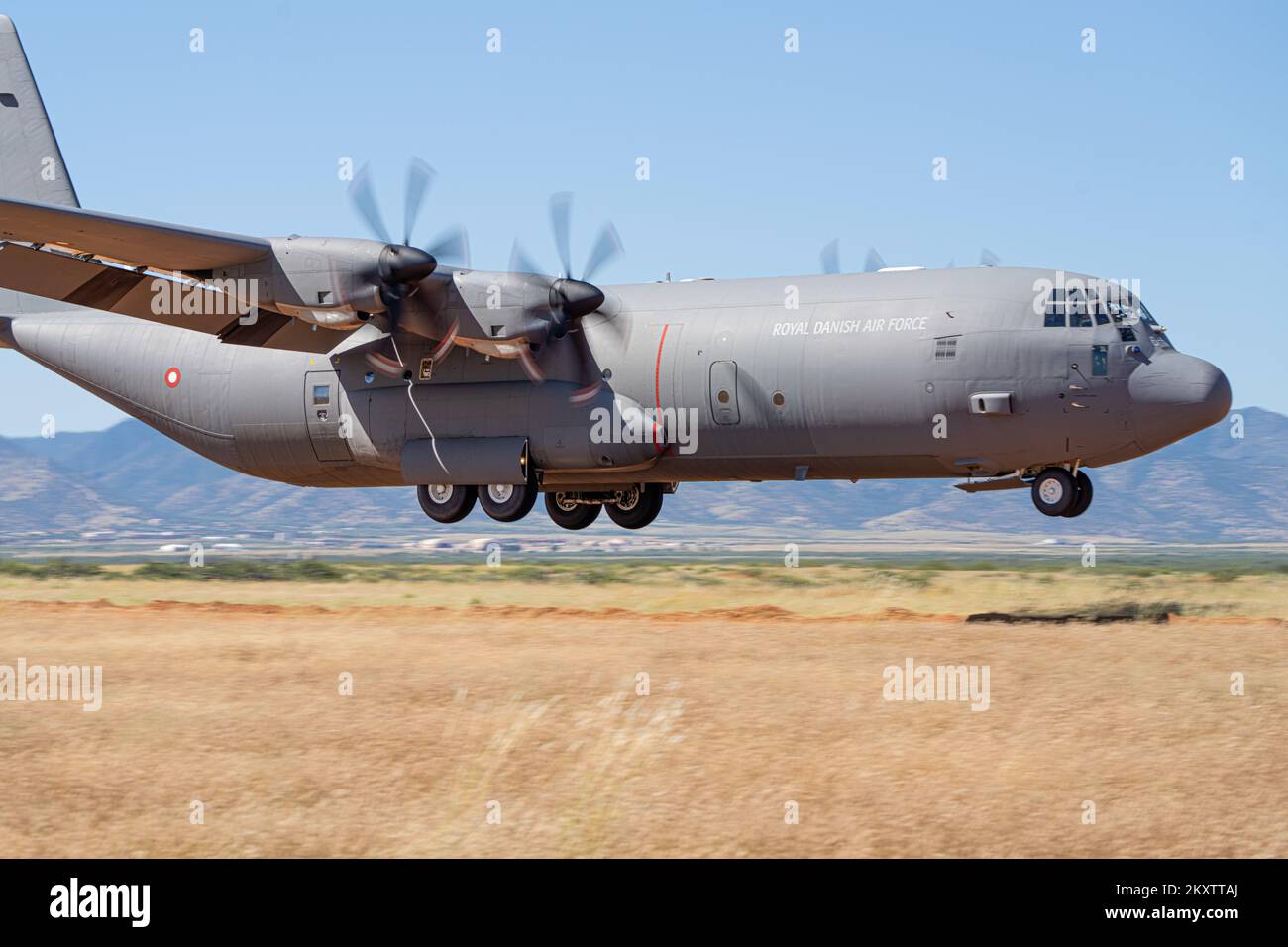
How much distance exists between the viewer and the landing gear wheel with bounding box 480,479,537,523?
26969 millimetres

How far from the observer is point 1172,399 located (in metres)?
22.7

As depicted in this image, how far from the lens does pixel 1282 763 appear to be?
16188 millimetres

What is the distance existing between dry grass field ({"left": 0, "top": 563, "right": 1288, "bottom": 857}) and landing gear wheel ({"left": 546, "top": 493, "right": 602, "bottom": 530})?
5237 mm

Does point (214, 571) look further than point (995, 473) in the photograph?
Yes

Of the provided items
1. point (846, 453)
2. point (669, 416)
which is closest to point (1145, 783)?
point (846, 453)

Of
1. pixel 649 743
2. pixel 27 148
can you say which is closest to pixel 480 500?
pixel 649 743

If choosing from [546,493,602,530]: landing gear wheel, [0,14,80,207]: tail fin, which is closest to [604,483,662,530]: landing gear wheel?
[546,493,602,530]: landing gear wheel

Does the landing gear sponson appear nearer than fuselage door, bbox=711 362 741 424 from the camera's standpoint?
No

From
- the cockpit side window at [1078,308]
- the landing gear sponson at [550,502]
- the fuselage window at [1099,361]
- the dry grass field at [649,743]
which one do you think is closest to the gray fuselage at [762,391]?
the fuselage window at [1099,361]

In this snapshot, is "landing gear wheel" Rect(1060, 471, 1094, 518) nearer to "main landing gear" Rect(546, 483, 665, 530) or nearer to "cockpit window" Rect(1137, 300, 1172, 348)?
"cockpit window" Rect(1137, 300, 1172, 348)
